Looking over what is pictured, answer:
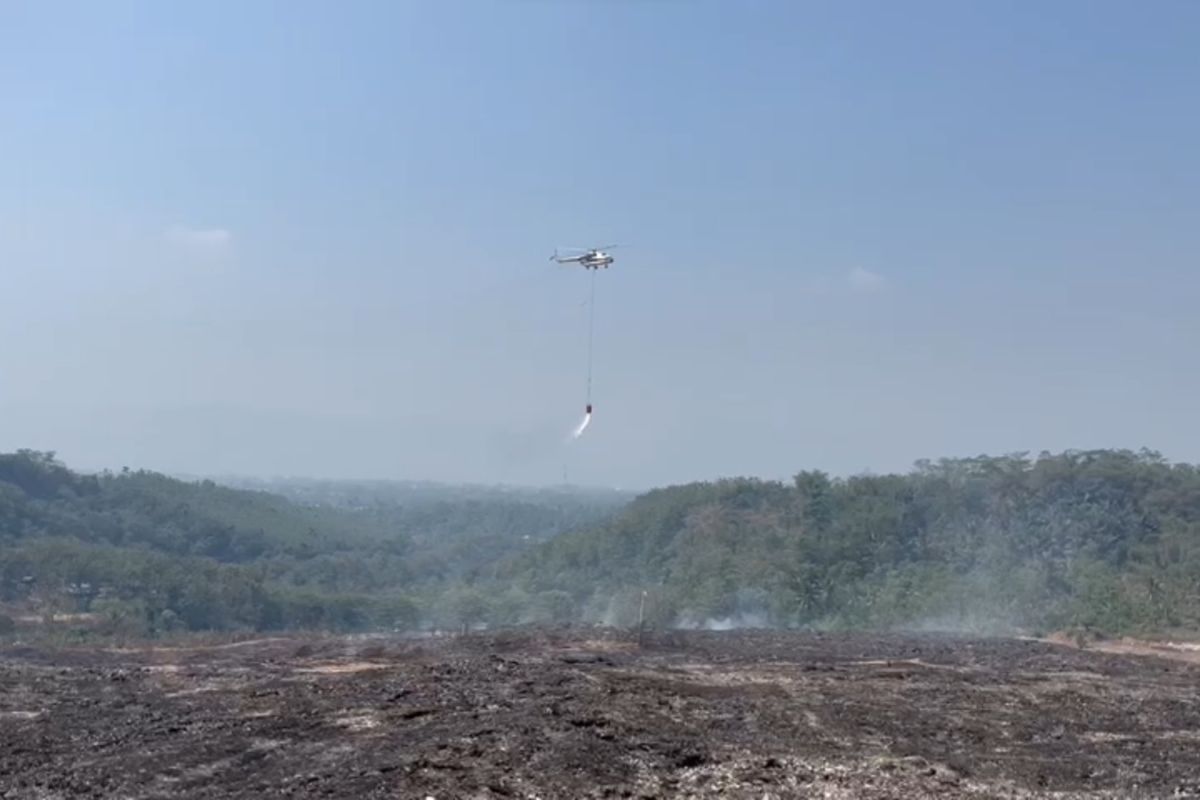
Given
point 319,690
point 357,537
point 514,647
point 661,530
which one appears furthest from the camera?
point 357,537

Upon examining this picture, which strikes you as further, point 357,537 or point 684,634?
point 357,537

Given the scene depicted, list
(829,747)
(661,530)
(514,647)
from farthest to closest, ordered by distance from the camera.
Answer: (661,530)
(514,647)
(829,747)

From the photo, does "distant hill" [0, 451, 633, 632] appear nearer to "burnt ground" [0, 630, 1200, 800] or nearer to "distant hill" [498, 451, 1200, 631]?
"distant hill" [498, 451, 1200, 631]

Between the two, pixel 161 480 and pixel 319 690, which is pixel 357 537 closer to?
pixel 161 480

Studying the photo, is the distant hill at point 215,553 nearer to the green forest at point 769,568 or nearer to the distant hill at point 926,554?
the green forest at point 769,568

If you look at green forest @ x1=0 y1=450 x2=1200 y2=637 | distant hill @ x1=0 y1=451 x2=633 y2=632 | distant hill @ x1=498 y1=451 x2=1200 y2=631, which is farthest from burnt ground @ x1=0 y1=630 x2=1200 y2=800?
distant hill @ x1=0 y1=451 x2=633 y2=632

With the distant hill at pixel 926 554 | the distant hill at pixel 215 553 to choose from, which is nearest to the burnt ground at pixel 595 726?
the distant hill at pixel 926 554

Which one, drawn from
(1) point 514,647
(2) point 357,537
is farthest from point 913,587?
(2) point 357,537
